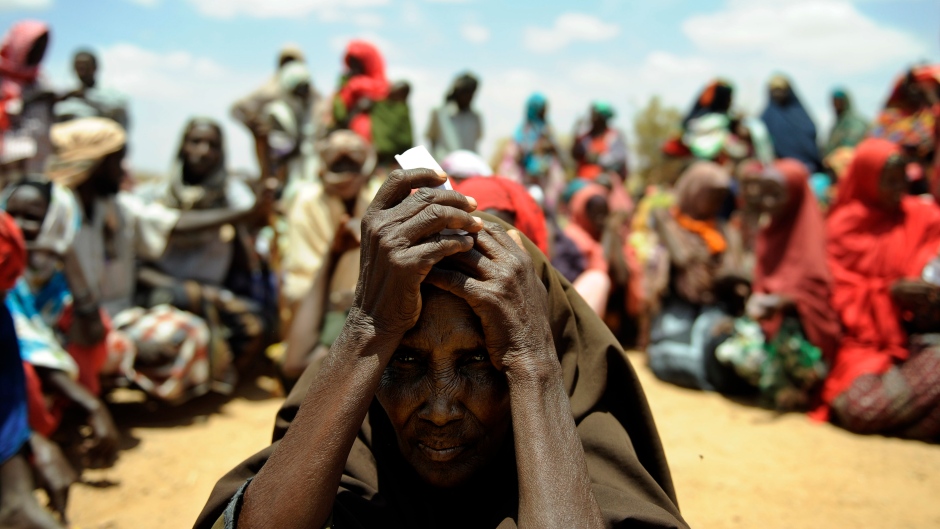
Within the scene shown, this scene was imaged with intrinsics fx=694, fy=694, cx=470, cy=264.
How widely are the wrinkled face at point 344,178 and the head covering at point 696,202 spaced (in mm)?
3556

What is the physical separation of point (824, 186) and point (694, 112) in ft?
7.92

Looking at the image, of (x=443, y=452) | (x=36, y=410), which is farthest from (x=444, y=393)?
(x=36, y=410)

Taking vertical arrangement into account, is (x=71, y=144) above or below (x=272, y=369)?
above

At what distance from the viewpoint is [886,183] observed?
19.0ft

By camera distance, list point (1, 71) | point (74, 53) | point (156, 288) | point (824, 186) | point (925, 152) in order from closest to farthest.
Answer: point (156, 288) < point (925, 152) < point (1, 71) < point (74, 53) < point (824, 186)

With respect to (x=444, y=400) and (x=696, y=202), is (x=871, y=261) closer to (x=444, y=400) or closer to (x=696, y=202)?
(x=696, y=202)

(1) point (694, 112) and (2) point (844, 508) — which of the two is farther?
(1) point (694, 112)

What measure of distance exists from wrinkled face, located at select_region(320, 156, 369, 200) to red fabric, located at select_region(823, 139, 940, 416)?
4255 mm

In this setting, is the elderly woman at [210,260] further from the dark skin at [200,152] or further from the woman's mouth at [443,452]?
the woman's mouth at [443,452]

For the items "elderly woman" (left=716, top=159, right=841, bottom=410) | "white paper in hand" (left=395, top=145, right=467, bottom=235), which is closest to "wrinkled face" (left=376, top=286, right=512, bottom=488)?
"white paper in hand" (left=395, top=145, right=467, bottom=235)

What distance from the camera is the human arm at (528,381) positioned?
1.55m

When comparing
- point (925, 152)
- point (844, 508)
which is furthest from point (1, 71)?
point (925, 152)

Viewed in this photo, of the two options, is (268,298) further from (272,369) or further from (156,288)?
(156,288)

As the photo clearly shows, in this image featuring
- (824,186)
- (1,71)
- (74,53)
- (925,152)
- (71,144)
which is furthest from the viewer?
(824,186)
